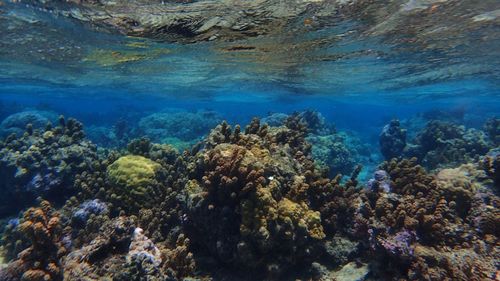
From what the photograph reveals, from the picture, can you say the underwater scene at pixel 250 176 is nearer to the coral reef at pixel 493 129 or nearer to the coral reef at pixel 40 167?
the coral reef at pixel 40 167

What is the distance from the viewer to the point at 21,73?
97.8ft

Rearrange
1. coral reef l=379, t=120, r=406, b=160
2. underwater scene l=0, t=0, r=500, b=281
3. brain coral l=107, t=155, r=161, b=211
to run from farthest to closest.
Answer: coral reef l=379, t=120, r=406, b=160
brain coral l=107, t=155, r=161, b=211
underwater scene l=0, t=0, r=500, b=281

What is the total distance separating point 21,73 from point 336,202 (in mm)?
31984

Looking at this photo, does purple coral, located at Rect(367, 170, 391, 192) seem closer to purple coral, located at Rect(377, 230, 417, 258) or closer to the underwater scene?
the underwater scene

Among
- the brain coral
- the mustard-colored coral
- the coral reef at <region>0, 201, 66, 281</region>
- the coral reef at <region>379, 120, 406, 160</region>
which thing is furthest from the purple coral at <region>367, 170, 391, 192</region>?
the coral reef at <region>379, 120, 406, 160</region>

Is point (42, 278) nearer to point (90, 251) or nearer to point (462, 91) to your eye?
point (90, 251)

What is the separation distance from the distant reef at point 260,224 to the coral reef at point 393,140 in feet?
33.1

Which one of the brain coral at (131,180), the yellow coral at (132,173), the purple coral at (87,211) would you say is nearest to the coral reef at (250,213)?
the brain coral at (131,180)

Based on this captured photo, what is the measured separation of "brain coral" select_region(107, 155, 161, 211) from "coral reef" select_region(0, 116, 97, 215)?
7.37 ft

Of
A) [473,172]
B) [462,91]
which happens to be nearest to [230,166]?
[473,172]

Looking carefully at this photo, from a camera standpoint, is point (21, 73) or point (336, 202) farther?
point (21, 73)

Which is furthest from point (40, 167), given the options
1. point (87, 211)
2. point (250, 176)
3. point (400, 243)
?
point (400, 243)

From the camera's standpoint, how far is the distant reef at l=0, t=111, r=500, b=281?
5559 mm

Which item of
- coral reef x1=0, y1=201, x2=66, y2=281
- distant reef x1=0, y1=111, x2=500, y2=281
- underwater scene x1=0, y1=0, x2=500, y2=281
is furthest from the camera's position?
underwater scene x1=0, y1=0, x2=500, y2=281
